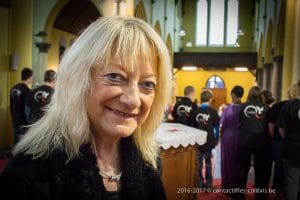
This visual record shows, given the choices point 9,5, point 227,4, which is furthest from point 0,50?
point 227,4

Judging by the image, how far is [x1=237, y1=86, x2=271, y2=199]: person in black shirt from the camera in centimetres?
508

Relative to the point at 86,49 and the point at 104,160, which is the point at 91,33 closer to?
the point at 86,49

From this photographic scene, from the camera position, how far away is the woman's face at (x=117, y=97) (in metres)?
1.13

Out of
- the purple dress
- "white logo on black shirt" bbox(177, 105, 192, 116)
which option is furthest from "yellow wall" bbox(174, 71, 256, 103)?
the purple dress

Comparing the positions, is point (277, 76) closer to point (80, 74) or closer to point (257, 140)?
point (257, 140)

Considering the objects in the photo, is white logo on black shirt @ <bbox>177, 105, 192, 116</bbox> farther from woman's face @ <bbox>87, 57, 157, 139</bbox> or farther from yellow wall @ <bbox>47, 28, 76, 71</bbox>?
yellow wall @ <bbox>47, 28, 76, 71</bbox>

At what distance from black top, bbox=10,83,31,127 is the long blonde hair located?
5560 mm

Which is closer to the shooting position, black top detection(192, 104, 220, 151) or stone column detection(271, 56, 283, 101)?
black top detection(192, 104, 220, 151)

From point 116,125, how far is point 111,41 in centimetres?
27

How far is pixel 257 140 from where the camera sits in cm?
510

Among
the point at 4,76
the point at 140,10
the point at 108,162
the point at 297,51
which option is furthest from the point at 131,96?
the point at 140,10

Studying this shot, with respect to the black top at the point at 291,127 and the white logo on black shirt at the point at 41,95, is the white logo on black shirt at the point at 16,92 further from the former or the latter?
the black top at the point at 291,127

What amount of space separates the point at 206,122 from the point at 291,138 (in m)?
1.71

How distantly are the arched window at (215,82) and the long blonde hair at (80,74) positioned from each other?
24.9 metres
